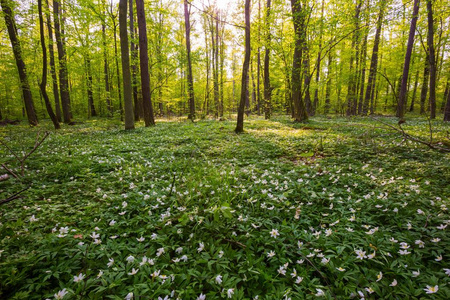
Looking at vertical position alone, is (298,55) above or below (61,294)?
above

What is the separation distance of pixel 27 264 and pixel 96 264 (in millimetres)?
650

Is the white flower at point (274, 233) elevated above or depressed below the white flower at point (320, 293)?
above

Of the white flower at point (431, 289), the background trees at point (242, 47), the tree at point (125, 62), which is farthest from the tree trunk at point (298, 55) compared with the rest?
the white flower at point (431, 289)

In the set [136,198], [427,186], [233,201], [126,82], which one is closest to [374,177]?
[427,186]

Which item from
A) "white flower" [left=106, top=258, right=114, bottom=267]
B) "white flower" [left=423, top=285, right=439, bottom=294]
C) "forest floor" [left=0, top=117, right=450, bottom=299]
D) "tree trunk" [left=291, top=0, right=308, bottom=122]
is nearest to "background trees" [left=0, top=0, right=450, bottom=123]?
"tree trunk" [left=291, top=0, right=308, bottom=122]

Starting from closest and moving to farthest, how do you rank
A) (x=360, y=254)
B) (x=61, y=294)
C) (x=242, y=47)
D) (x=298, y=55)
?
(x=61, y=294), (x=360, y=254), (x=298, y=55), (x=242, y=47)

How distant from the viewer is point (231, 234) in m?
2.61

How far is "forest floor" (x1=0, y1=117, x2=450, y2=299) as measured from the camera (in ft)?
6.12

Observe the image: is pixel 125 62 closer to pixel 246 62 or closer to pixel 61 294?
pixel 246 62

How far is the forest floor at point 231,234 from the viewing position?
1.86 m

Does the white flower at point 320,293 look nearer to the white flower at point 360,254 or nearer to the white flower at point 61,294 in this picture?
the white flower at point 360,254

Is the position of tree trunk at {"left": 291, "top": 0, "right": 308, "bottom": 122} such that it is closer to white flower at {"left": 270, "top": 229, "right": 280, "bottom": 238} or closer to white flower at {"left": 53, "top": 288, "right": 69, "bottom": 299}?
white flower at {"left": 270, "top": 229, "right": 280, "bottom": 238}

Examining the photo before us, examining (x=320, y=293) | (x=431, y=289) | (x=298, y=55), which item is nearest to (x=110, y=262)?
(x=320, y=293)

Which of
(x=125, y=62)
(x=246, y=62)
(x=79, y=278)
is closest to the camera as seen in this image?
(x=79, y=278)
